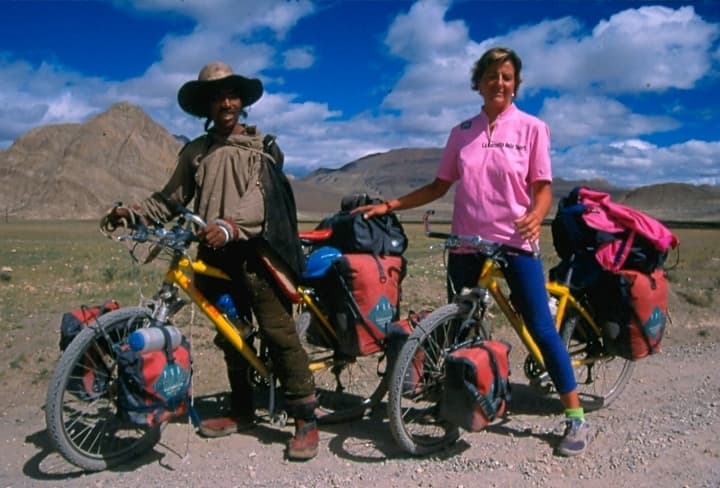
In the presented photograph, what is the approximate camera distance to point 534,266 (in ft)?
14.0

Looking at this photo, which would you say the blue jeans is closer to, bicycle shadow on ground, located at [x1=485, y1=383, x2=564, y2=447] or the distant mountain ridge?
bicycle shadow on ground, located at [x1=485, y1=383, x2=564, y2=447]

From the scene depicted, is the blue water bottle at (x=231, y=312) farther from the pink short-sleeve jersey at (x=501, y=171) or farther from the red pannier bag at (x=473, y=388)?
the pink short-sleeve jersey at (x=501, y=171)

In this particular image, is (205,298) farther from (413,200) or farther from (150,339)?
(413,200)

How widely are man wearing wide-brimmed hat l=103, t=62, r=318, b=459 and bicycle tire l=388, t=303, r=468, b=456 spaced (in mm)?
603

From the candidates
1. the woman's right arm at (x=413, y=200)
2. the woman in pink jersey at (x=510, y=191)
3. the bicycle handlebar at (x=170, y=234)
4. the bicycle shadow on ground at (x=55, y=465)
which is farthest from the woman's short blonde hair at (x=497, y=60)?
the bicycle shadow on ground at (x=55, y=465)

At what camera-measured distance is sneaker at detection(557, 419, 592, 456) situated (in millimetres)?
4258

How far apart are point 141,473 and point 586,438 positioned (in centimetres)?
269

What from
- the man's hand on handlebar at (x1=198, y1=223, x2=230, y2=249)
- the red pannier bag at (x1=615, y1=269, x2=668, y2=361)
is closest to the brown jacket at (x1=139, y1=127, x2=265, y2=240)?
the man's hand on handlebar at (x1=198, y1=223, x2=230, y2=249)

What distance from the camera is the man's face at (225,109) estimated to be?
14.0 feet

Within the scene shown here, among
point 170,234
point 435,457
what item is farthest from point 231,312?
point 435,457

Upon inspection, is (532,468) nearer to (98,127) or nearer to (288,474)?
(288,474)

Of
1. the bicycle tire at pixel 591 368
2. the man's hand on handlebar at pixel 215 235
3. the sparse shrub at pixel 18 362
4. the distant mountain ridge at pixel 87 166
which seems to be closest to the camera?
the man's hand on handlebar at pixel 215 235

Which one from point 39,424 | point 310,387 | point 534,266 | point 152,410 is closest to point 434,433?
point 310,387

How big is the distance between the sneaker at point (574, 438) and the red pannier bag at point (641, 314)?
2.66 feet
